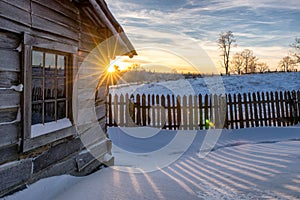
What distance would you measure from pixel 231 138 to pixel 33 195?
7434 millimetres

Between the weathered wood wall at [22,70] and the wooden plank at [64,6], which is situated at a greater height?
the wooden plank at [64,6]

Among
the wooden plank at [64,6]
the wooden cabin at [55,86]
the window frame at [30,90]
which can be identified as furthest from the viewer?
the wooden plank at [64,6]

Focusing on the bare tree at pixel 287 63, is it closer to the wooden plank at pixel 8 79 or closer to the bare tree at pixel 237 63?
the bare tree at pixel 237 63

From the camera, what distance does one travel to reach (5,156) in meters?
2.78

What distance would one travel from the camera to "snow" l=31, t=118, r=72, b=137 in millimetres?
3337

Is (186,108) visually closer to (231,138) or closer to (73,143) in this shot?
(231,138)

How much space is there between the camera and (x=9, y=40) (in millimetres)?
2887

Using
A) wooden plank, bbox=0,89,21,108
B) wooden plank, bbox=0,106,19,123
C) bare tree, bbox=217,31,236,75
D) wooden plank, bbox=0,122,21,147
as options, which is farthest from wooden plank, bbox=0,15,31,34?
bare tree, bbox=217,31,236,75

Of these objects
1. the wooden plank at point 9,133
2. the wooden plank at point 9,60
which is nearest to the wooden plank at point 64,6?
the wooden plank at point 9,60

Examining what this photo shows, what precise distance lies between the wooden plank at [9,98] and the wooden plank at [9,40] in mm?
499

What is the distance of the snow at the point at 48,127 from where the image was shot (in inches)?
131

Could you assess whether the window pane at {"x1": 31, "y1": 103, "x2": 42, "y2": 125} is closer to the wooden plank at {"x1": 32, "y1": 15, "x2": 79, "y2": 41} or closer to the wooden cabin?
the wooden cabin

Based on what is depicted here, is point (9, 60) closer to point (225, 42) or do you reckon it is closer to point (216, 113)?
point (216, 113)

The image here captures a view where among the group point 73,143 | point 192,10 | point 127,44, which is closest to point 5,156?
point 73,143
